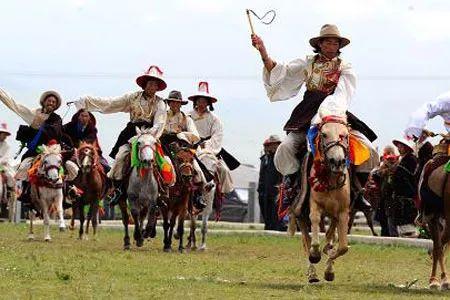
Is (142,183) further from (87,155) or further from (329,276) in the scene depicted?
(329,276)

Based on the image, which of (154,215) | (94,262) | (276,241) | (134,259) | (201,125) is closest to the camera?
(94,262)

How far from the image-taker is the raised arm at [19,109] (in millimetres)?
22641

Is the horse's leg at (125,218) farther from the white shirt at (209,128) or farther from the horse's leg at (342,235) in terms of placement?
the horse's leg at (342,235)

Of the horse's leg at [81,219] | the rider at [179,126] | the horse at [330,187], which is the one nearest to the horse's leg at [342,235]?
the horse at [330,187]

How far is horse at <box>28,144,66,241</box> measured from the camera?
23.8 meters

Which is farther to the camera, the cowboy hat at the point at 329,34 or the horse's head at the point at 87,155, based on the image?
the horse's head at the point at 87,155

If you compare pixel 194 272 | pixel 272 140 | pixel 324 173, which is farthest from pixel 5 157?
pixel 324 173

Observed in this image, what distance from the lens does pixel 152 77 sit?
2156 centimetres

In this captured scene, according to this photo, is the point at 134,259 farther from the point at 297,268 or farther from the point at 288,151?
the point at 288,151

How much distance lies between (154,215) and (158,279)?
23.4 ft

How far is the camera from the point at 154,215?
2164 centimetres

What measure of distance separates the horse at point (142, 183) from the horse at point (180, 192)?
0.42 m

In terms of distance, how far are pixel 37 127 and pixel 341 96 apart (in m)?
9.77

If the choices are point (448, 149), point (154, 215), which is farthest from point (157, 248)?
point (448, 149)
